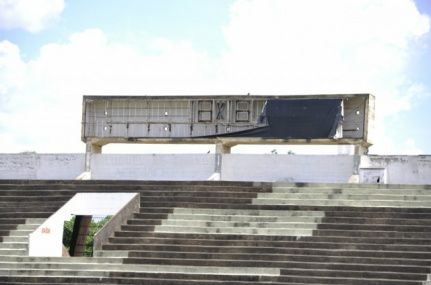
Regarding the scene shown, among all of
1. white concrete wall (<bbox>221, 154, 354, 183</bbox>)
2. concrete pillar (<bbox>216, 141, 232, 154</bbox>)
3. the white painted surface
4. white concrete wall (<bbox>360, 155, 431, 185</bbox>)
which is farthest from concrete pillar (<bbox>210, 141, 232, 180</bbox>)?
white concrete wall (<bbox>360, 155, 431, 185</bbox>)

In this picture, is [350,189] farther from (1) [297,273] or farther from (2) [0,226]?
(2) [0,226]

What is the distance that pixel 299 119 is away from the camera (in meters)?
27.7

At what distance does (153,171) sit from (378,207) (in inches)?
316

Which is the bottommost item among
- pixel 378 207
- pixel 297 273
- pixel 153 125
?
pixel 297 273

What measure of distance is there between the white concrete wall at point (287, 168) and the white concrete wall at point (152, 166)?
0.68m

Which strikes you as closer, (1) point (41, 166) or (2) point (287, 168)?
(2) point (287, 168)

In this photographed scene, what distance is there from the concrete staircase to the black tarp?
3.73 m

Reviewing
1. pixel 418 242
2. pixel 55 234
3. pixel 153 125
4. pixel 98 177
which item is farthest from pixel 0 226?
pixel 418 242

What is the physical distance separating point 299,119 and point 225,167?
2686 millimetres

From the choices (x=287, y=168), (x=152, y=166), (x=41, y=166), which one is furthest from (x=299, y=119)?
Result: (x=41, y=166)

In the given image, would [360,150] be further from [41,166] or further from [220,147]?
[41,166]

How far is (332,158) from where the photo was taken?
26.4m

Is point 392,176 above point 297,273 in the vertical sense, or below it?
above

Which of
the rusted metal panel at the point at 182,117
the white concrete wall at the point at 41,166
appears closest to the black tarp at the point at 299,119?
the rusted metal panel at the point at 182,117
